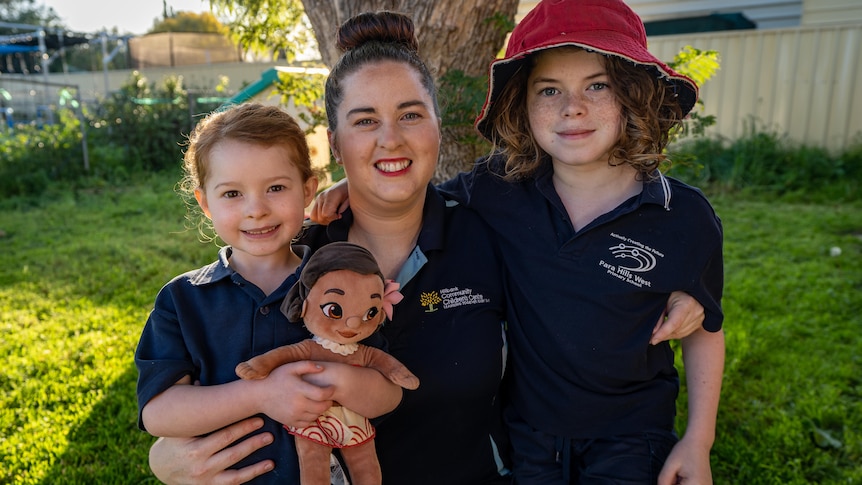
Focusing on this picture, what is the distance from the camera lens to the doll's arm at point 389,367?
169 centimetres

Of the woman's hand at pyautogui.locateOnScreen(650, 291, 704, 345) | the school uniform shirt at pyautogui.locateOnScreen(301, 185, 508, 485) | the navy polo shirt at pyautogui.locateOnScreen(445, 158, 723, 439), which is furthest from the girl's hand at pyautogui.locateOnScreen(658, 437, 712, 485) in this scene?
the school uniform shirt at pyautogui.locateOnScreen(301, 185, 508, 485)

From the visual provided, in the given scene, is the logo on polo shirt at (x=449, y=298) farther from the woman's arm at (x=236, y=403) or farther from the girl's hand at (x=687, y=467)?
the girl's hand at (x=687, y=467)

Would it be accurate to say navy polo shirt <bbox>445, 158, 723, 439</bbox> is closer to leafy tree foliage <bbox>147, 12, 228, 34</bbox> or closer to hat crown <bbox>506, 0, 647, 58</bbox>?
hat crown <bbox>506, 0, 647, 58</bbox>

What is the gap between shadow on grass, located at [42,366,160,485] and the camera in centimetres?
309

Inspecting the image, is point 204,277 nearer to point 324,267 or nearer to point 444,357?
point 324,267

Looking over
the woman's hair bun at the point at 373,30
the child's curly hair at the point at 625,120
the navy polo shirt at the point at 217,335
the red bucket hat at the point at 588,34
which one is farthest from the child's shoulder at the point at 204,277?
the red bucket hat at the point at 588,34

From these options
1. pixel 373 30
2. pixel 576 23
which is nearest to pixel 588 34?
pixel 576 23

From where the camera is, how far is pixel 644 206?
212 cm

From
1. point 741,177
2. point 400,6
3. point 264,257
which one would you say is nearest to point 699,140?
point 741,177

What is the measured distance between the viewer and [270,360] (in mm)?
1649

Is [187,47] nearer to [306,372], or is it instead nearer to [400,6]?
[400,6]

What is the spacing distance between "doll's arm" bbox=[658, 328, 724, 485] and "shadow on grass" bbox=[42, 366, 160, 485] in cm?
242

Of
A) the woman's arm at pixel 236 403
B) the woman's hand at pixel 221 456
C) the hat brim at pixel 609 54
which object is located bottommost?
the woman's hand at pixel 221 456

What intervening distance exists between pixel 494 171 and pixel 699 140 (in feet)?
25.4
